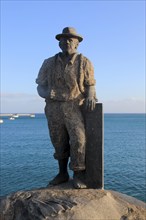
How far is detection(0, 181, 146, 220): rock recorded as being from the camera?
15.7ft

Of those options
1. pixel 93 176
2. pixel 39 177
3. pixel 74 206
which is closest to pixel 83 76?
pixel 93 176

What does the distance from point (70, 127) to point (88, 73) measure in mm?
1029

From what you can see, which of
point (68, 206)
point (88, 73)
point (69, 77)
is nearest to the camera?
point (68, 206)

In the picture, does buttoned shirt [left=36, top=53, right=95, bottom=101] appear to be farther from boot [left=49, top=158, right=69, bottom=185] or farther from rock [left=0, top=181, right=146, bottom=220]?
rock [left=0, top=181, right=146, bottom=220]

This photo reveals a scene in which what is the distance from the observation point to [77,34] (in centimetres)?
577

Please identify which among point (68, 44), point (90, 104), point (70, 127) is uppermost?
point (68, 44)

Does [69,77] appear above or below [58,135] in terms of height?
above

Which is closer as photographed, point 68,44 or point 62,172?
point 68,44

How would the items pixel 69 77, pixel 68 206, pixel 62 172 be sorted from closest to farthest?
pixel 68 206 → pixel 69 77 → pixel 62 172

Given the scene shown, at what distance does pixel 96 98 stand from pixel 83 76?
480 millimetres

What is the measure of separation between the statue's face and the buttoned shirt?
11 cm

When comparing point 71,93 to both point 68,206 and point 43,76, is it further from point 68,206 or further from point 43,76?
point 68,206

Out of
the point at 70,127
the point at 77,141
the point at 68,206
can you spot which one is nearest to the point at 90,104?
the point at 70,127

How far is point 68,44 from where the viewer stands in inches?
228
